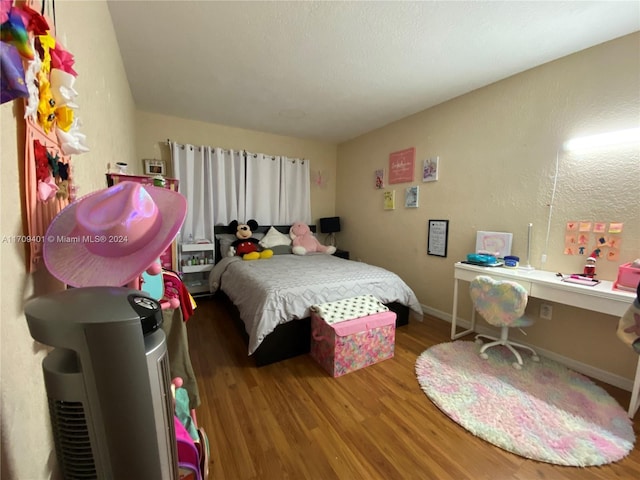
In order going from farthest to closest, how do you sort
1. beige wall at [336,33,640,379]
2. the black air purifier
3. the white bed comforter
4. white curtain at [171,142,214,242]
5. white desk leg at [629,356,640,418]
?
white curtain at [171,142,214,242]
the white bed comforter
beige wall at [336,33,640,379]
white desk leg at [629,356,640,418]
the black air purifier

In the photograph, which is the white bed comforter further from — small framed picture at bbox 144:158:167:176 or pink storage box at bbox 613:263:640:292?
small framed picture at bbox 144:158:167:176

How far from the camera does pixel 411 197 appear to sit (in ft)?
10.7

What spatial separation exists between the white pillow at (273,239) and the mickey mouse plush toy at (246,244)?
0.12 meters

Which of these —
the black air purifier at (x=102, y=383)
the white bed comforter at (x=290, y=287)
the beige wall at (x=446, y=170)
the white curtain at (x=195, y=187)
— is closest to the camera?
the black air purifier at (x=102, y=383)

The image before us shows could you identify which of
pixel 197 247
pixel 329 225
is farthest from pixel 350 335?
pixel 329 225

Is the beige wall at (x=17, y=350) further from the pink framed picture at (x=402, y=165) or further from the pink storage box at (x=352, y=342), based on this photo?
the pink framed picture at (x=402, y=165)

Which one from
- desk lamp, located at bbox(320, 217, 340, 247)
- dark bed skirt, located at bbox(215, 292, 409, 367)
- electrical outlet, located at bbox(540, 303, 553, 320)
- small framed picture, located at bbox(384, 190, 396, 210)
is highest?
small framed picture, located at bbox(384, 190, 396, 210)

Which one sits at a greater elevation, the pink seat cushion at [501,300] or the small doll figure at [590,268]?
the small doll figure at [590,268]

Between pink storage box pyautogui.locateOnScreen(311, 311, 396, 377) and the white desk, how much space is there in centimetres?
99

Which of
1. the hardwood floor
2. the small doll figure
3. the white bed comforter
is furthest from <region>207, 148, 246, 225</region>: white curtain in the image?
the small doll figure

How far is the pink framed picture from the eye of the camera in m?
3.27

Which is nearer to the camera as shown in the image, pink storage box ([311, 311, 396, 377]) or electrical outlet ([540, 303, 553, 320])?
pink storage box ([311, 311, 396, 377])

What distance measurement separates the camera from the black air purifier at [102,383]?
1.21 feet

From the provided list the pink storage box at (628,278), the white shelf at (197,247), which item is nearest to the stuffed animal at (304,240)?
the white shelf at (197,247)
